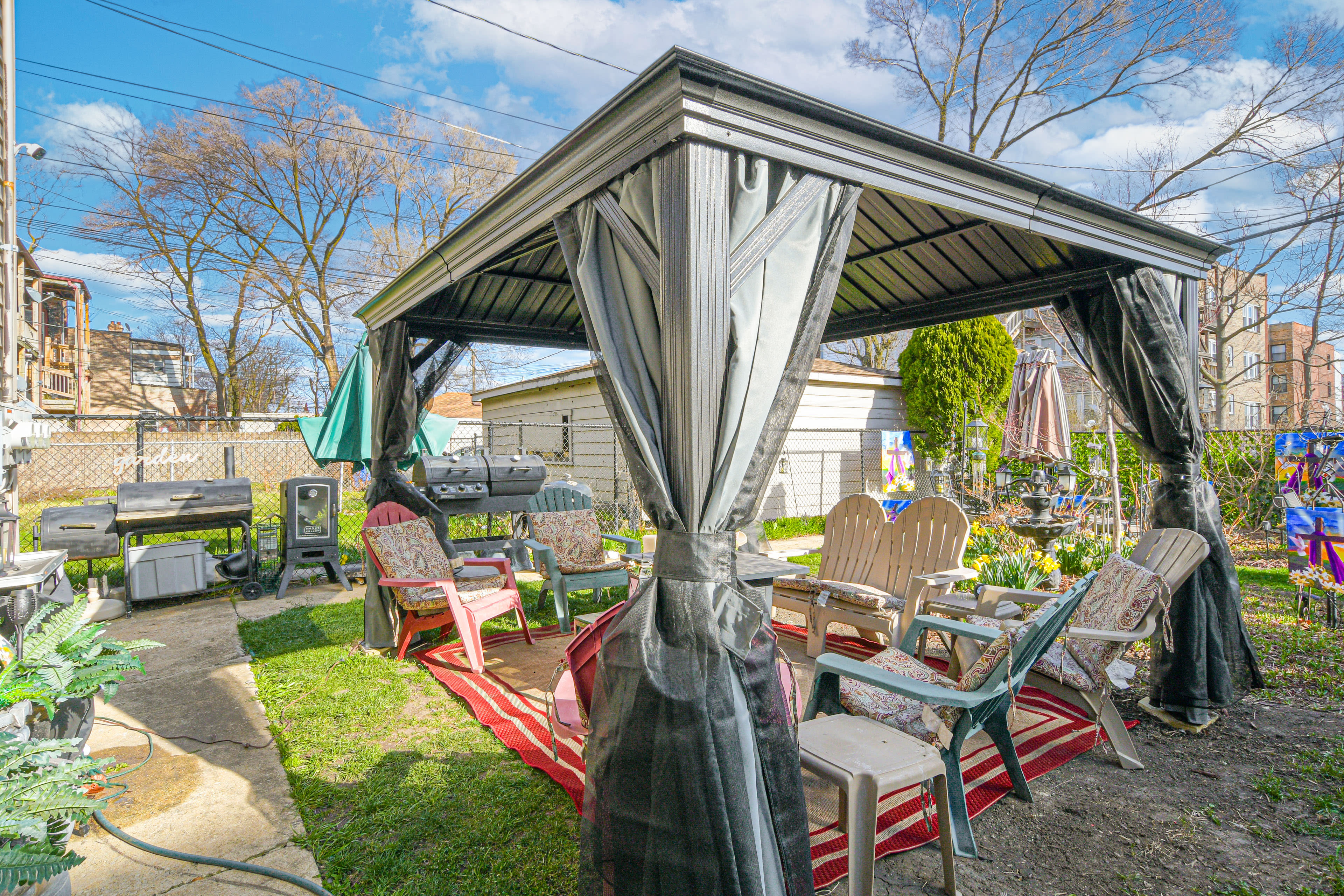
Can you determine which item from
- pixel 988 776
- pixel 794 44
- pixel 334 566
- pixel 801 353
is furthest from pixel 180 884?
pixel 794 44

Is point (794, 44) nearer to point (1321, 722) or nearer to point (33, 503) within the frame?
point (1321, 722)

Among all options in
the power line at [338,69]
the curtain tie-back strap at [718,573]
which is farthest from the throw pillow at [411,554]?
the power line at [338,69]

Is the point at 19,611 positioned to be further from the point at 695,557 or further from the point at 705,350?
the point at 705,350

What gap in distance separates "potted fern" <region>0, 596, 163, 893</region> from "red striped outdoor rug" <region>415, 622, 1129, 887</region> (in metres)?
1.58

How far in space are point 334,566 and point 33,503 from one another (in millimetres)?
7318

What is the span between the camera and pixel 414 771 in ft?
9.46

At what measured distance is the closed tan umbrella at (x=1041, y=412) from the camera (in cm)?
713

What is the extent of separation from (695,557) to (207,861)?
1.98 metres

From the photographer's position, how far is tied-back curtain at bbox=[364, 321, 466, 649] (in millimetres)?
4613

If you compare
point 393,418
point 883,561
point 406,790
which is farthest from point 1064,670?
point 393,418

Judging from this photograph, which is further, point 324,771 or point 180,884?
point 324,771

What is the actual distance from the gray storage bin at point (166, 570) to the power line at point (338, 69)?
546 centimetres

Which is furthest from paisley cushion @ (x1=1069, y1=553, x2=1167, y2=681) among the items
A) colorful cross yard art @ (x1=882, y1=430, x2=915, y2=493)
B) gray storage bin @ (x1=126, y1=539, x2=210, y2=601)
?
colorful cross yard art @ (x1=882, y1=430, x2=915, y2=493)

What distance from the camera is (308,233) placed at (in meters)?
15.2
